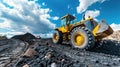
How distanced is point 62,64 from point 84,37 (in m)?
4.70

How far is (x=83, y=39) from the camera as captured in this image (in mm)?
9719

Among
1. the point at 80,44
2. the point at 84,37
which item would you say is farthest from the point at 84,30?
the point at 80,44

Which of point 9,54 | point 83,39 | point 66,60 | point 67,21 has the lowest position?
point 66,60

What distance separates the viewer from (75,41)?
10492 mm

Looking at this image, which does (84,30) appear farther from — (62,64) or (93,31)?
(62,64)

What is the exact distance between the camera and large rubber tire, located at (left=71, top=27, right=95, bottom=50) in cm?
910

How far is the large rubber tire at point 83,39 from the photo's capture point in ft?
29.8

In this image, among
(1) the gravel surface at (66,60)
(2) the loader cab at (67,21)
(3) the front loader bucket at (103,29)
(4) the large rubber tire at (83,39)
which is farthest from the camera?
(2) the loader cab at (67,21)

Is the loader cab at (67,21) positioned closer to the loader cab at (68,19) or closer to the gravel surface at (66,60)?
the loader cab at (68,19)

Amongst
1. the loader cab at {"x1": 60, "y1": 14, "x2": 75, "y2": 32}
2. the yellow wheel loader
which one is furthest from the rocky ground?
the loader cab at {"x1": 60, "y1": 14, "x2": 75, "y2": 32}

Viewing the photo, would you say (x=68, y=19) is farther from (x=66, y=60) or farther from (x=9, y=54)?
(x=66, y=60)

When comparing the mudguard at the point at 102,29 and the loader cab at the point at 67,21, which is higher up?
the loader cab at the point at 67,21

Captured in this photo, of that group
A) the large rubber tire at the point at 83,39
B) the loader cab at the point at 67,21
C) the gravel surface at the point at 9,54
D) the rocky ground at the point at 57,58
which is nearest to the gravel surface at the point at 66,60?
the rocky ground at the point at 57,58

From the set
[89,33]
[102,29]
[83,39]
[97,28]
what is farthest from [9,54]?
[102,29]
